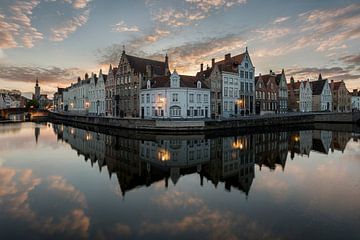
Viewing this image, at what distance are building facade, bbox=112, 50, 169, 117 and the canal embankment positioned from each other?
6203 millimetres

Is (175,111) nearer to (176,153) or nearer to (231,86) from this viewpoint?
(231,86)

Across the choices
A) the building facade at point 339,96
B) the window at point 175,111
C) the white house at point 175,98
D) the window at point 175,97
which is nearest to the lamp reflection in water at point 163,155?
the window at point 175,111

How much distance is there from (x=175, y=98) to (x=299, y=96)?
4245 cm

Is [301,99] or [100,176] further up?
[301,99]

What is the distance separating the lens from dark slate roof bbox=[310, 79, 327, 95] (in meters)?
70.5

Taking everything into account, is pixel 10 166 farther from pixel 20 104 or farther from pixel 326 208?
pixel 20 104

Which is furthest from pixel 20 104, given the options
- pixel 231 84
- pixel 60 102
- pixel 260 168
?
pixel 260 168

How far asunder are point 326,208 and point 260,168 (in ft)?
21.2

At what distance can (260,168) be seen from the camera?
15641 millimetres

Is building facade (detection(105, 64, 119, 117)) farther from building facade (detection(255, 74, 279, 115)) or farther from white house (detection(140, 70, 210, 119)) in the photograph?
building facade (detection(255, 74, 279, 115))

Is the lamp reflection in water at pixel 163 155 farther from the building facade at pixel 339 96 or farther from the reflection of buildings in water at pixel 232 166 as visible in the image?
the building facade at pixel 339 96

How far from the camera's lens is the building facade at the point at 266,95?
52.9 metres

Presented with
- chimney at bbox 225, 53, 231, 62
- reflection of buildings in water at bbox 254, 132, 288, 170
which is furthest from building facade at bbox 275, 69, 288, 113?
reflection of buildings in water at bbox 254, 132, 288, 170

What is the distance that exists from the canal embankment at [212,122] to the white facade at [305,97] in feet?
43.8
